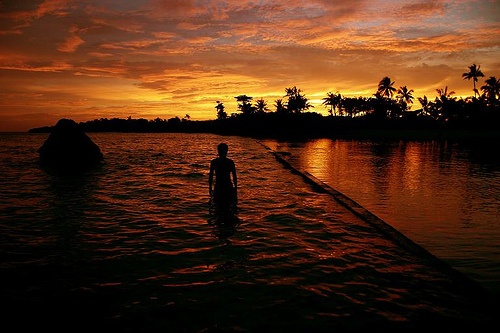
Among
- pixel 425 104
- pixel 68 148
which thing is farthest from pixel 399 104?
pixel 68 148

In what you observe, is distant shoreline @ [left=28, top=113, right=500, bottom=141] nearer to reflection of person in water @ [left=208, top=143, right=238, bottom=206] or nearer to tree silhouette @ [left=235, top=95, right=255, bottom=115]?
tree silhouette @ [left=235, top=95, right=255, bottom=115]

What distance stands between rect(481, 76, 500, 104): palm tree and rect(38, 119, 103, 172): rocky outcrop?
93009 millimetres

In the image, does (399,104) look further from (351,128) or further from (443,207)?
(443,207)

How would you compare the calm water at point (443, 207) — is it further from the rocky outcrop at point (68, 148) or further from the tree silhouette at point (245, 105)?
the tree silhouette at point (245, 105)

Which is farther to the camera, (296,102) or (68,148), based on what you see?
(296,102)

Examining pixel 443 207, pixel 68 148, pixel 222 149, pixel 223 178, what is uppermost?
pixel 222 149

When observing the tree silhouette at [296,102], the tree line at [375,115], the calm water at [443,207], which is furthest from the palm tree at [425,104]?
the calm water at [443,207]

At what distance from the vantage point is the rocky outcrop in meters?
21.2

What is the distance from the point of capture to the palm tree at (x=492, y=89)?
7964cm

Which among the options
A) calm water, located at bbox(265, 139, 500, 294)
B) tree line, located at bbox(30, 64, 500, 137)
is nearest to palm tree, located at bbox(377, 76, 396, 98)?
tree line, located at bbox(30, 64, 500, 137)

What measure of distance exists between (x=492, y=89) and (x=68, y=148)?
311 feet

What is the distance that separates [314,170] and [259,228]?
11349 millimetres

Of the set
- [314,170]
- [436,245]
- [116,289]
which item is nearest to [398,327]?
[436,245]

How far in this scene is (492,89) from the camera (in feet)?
264
